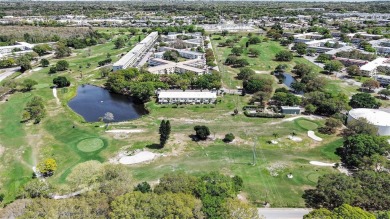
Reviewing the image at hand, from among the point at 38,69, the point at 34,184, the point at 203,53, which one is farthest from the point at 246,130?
the point at 38,69

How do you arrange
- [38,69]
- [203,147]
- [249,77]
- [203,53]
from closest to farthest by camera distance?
[203,147] → [249,77] → [38,69] → [203,53]

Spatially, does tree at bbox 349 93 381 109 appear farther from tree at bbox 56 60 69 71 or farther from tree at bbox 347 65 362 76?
tree at bbox 56 60 69 71

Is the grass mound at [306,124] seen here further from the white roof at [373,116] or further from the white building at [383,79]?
the white building at [383,79]

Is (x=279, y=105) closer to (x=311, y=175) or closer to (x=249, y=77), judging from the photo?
(x=249, y=77)

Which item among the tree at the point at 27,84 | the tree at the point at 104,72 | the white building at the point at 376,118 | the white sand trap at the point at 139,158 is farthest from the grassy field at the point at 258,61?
the tree at the point at 27,84

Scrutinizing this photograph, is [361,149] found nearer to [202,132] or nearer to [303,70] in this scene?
[202,132]
